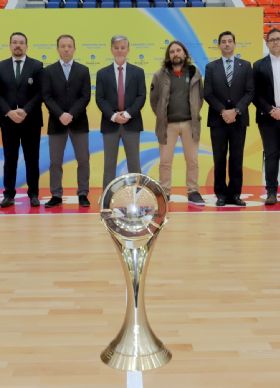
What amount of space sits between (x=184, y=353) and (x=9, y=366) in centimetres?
55

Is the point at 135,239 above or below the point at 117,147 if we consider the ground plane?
above

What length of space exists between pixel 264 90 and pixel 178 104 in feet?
2.54

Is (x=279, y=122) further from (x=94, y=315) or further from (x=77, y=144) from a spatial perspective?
(x=94, y=315)

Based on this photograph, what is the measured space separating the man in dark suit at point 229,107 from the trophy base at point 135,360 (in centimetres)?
333

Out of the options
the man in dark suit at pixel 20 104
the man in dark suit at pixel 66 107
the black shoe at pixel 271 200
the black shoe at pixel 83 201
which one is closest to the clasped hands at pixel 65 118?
the man in dark suit at pixel 66 107

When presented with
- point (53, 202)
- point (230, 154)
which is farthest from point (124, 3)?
point (53, 202)

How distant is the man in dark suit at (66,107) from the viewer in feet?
16.1

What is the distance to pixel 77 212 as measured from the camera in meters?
4.68

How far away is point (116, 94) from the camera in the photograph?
500 cm

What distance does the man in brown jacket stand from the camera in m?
5.04

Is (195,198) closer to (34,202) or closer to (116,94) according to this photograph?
(116,94)

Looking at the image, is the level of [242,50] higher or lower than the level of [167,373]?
higher

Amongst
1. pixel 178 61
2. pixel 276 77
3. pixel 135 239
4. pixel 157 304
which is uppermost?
pixel 178 61

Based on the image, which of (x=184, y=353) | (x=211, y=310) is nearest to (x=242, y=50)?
(x=211, y=310)
